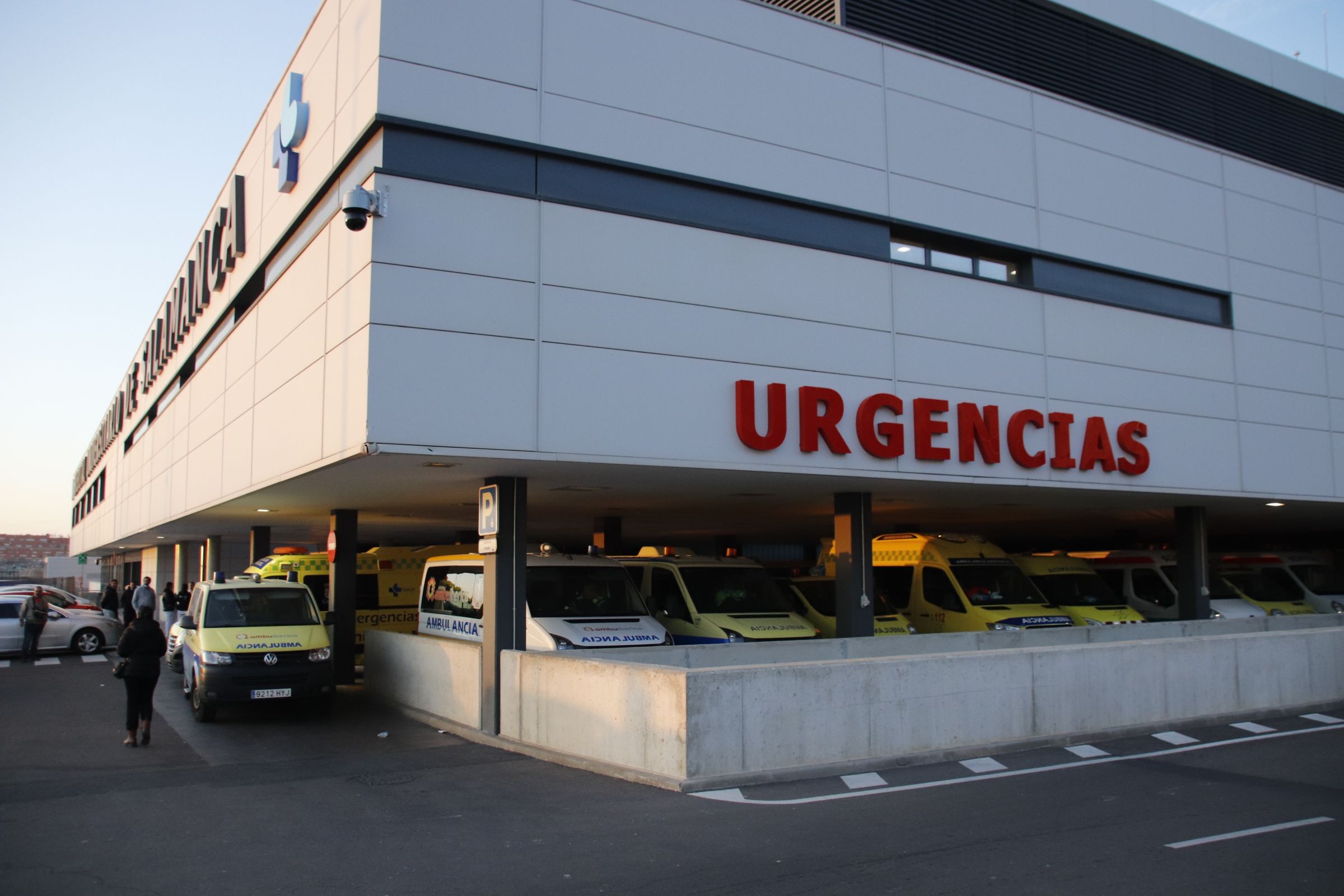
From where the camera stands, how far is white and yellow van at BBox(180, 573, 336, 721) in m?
13.3

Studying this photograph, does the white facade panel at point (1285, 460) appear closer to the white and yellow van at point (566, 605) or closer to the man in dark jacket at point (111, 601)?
the white and yellow van at point (566, 605)

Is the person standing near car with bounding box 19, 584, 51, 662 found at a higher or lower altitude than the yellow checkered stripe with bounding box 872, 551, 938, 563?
lower

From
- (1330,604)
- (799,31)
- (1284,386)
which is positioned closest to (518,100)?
(799,31)

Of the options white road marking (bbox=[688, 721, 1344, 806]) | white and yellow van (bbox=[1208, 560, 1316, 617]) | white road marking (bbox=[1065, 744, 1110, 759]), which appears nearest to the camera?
white road marking (bbox=[688, 721, 1344, 806])

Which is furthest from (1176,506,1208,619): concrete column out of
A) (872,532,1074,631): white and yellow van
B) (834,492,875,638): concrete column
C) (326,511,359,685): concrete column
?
(326,511,359,685): concrete column

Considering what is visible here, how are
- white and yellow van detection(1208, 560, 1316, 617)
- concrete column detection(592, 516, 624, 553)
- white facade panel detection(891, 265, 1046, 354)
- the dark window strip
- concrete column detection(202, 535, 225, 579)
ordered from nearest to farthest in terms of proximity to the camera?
the dark window strip, white facade panel detection(891, 265, 1046, 354), white and yellow van detection(1208, 560, 1316, 617), concrete column detection(592, 516, 624, 553), concrete column detection(202, 535, 225, 579)

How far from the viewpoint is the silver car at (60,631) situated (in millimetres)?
23141

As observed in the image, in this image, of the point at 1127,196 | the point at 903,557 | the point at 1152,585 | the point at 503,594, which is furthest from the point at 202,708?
the point at 1152,585

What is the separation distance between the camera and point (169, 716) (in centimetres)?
1427

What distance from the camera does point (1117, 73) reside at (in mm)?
18766

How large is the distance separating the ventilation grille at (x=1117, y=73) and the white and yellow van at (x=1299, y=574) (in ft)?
27.5

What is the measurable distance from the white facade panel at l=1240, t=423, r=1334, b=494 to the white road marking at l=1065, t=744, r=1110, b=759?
9.26 m

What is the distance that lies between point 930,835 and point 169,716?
11.6m

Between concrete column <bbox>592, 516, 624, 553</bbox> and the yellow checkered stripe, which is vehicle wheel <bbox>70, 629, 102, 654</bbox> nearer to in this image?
concrete column <bbox>592, 516, 624, 553</bbox>
